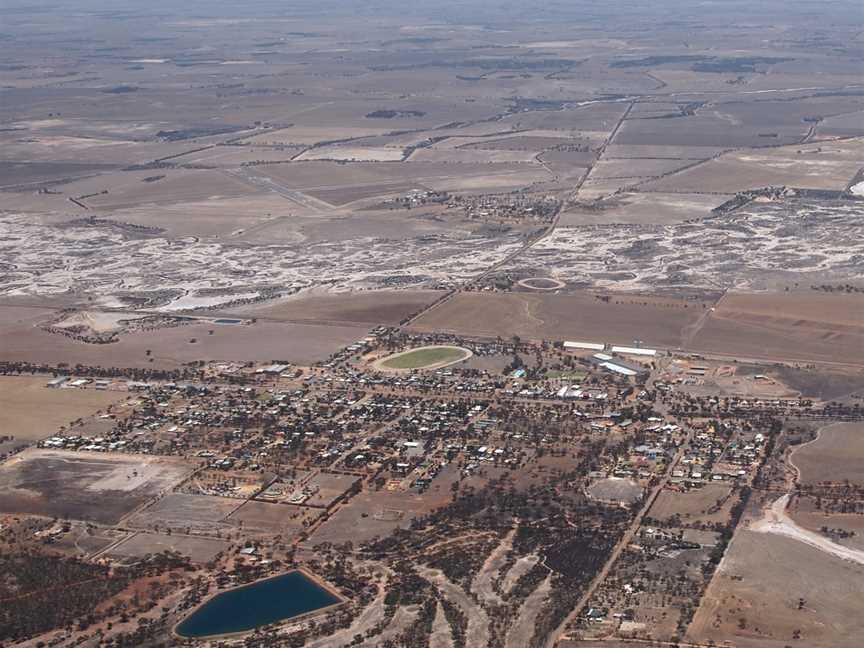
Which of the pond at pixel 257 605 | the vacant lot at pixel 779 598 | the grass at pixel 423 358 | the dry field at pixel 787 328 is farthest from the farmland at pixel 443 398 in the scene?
the pond at pixel 257 605

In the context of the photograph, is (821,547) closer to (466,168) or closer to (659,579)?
(659,579)

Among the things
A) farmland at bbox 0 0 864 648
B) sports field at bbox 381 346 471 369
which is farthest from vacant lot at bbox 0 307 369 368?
sports field at bbox 381 346 471 369

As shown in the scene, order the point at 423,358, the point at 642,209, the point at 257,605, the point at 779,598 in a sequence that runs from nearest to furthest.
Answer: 1. the point at 779,598
2. the point at 257,605
3. the point at 423,358
4. the point at 642,209

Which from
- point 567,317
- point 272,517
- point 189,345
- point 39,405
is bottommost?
point 189,345

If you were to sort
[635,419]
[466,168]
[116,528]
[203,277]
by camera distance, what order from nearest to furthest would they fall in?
[116,528], [635,419], [203,277], [466,168]

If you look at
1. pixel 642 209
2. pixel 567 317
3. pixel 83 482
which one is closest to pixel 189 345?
pixel 83 482

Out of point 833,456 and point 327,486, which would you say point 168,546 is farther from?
point 833,456

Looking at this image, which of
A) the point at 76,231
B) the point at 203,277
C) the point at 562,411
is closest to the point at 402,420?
the point at 562,411
